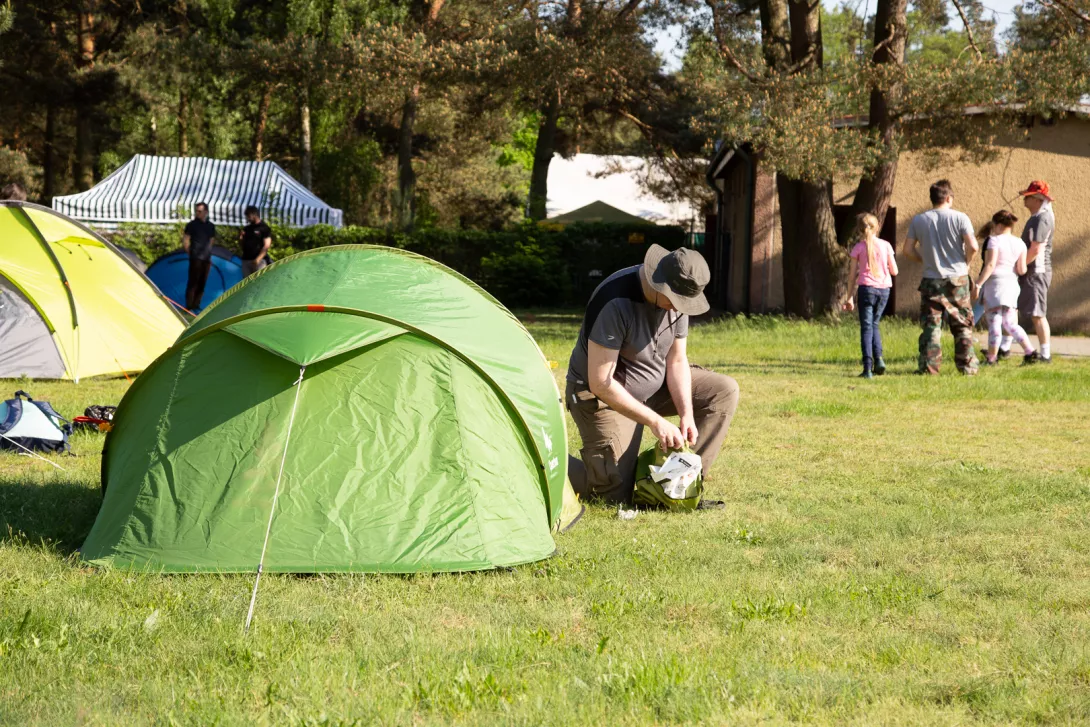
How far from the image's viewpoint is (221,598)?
4.31 m

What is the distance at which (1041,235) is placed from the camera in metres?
12.1

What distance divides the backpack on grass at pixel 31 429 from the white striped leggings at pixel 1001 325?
9.28 metres

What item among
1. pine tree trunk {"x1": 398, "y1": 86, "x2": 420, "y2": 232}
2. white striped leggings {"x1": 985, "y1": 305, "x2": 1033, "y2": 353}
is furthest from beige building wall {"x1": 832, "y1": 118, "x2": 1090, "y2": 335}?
pine tree trunk {"x1": 398, "y1": 86, "x2": 420, "y2": 232}

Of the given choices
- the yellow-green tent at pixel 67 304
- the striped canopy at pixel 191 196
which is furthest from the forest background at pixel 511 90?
the yellow-green tent at pixel 67 304

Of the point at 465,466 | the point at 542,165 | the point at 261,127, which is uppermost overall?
the point at 261,127

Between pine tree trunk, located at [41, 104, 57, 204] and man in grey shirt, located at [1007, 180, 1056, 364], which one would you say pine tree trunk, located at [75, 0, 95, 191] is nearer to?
pine tree trunk, located at [41, 104, 57, 204]

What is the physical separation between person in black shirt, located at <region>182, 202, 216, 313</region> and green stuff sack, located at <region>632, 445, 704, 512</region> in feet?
38.0

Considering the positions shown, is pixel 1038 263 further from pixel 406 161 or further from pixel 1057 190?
pixel 406 161

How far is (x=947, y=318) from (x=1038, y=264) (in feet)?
6.45

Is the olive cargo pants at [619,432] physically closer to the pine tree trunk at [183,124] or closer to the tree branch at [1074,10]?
the tree branch at [1074,10]

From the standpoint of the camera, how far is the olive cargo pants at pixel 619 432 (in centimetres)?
609

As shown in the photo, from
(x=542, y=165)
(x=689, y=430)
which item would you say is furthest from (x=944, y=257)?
(x=542, y=165)

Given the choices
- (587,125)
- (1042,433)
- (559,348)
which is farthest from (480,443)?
(587,125)

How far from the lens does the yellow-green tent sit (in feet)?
34.7
